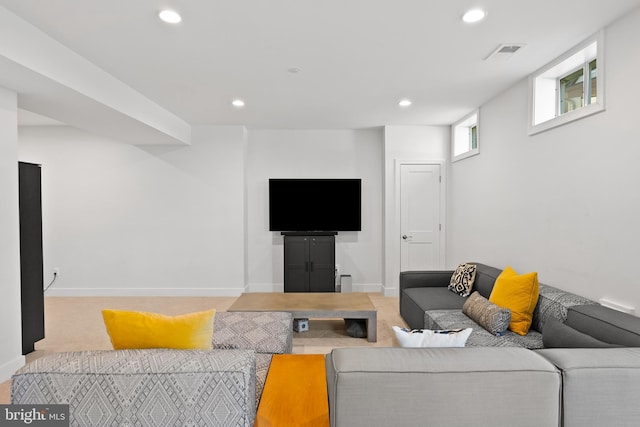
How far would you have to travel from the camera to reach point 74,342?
12.2ft

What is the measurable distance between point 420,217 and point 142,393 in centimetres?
489

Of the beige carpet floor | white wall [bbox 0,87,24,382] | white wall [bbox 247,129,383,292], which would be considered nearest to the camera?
white wall [bbox 0,87,24,382]

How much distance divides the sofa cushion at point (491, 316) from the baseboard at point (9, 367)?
3784mm

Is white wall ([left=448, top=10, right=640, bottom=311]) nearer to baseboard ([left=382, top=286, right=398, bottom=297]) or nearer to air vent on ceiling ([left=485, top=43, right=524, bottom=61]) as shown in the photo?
air vent on ceiling ([left=485, top=43, right=524, bottom=61])

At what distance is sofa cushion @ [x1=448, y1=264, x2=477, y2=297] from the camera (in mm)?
3754

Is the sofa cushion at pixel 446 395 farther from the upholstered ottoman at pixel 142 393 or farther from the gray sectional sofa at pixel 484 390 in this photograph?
the upholstered ottoman at pixel 142 393

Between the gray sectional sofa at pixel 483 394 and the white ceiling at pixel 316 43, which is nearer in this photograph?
the gray sectional sofa at pixel 483 394

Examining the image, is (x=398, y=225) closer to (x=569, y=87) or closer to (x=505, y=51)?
(x=569, y=87)

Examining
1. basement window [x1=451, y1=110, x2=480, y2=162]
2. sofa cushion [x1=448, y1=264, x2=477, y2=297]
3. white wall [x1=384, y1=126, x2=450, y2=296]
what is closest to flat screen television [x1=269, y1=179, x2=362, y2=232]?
white wall [x1=384, y1=126, x2=450, y2=296]

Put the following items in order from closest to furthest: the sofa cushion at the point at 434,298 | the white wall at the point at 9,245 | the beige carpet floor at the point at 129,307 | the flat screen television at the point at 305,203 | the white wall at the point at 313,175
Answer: the white wall at the point at 9,245 < the sofa cushion at the point at 434,298 < the beige carpet floor at the point at 129,307 < the flat screen television at the point at 305,203 < the white wall at the point at 313,175

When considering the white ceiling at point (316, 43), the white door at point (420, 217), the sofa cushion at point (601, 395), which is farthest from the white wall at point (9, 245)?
the white door at point (420, 217)

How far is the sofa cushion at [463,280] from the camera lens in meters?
3.75

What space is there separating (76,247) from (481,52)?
604 cm

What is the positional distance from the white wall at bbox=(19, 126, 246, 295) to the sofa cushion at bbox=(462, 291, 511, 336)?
3.62 meters
